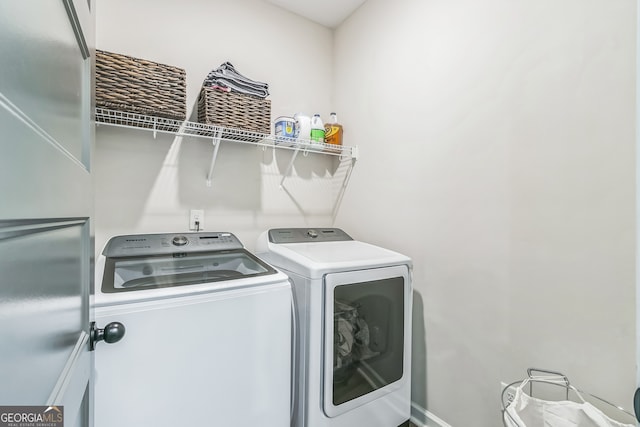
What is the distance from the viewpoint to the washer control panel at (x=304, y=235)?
1887 mm

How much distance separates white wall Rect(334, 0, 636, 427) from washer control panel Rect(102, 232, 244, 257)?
3.47ft

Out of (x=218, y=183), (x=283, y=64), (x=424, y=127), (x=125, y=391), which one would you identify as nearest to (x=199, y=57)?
(x=283, y=64)

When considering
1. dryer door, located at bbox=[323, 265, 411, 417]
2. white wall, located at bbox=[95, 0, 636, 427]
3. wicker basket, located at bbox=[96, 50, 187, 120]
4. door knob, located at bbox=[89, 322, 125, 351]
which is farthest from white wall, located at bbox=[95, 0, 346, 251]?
door knob, located at bbox=[89, 322, 125, 351]

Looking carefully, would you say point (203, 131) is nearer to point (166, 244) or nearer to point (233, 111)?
point (233, 111)

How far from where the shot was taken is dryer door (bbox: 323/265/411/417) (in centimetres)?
139

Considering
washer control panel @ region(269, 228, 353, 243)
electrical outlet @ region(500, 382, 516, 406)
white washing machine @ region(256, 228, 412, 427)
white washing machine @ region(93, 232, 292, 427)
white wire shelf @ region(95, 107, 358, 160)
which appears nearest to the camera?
white washing machine @ region(93, 232, 292, 427)

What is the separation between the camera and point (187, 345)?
1087 mm

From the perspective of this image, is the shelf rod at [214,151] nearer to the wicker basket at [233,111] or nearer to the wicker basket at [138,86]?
the wicker basket at [233,111]

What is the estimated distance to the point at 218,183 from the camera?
6.61ft

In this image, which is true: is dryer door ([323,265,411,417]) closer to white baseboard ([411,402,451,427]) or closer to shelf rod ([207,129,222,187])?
white baseboard ([411,402,451,427])

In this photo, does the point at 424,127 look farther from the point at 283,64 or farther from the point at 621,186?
the point at 283,64

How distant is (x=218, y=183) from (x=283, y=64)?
42.0 inches

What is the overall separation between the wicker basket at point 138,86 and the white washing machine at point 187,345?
70 centimetres

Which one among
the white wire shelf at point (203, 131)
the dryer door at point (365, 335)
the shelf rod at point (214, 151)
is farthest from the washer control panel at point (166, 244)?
the dryer door at point (365, 335)
